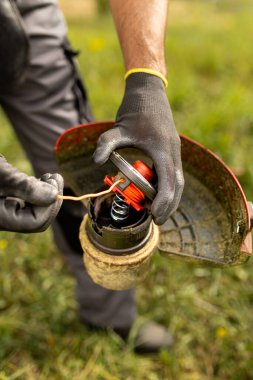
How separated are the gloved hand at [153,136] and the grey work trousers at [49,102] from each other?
1.70ft

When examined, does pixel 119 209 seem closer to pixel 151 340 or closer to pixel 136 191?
pixel 136 191

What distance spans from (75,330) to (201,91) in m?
2.61

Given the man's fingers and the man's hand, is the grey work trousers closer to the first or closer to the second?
the man's hand

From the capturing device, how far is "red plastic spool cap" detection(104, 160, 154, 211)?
108 cm

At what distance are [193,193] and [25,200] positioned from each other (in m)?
0.62

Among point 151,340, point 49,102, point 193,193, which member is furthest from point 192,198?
point 151,340

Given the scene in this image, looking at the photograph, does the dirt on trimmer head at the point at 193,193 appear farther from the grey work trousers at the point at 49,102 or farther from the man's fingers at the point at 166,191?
the grey work trousers at the point at 49,102

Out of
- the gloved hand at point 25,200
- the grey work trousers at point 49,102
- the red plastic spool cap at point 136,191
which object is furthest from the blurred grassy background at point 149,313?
the red plastic spool cap at point 136,191

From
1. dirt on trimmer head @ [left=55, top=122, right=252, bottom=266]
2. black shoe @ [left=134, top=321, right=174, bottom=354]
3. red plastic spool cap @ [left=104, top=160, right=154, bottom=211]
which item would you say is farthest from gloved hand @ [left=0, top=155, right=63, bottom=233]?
→ black shoe @ [left=134, top=321, right=174, bottom=354]

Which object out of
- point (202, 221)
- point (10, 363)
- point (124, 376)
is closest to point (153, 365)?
point (124, 376)

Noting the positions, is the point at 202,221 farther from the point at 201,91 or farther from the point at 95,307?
the point at 201,91

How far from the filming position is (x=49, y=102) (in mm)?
1721

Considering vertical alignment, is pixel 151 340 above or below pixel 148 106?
below

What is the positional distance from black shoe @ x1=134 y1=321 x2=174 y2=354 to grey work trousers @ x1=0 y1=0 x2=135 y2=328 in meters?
0.22
